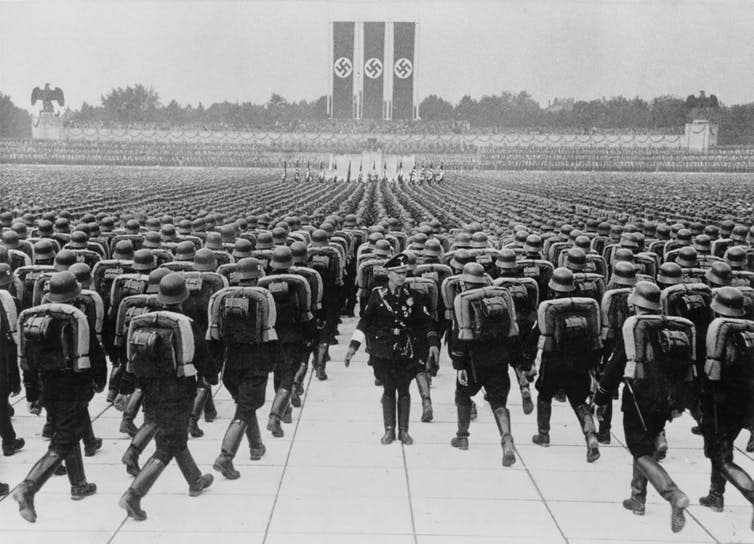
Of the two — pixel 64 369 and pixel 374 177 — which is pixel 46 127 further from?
pixel 64 369

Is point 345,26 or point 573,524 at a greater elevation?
point 345,26

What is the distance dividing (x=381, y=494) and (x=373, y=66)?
66.8 m

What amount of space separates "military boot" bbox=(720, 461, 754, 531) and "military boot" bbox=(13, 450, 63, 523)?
4858mm

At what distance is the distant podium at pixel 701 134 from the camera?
108m

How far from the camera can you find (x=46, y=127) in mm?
107562

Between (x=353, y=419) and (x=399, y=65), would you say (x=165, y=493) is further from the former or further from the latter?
(x=399, y=65)

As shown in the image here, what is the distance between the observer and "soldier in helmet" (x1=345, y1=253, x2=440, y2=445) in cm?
741

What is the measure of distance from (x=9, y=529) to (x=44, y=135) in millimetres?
112021

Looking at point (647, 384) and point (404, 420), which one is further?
point (404, 420)

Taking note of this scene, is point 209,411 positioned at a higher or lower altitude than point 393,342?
lower

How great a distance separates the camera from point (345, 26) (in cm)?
6053

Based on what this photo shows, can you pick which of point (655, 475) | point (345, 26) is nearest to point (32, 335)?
point (655, 475)

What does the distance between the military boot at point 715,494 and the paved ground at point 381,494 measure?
75 millimetres

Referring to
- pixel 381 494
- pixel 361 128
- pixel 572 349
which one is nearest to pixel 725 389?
pixel 572 349
